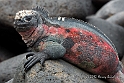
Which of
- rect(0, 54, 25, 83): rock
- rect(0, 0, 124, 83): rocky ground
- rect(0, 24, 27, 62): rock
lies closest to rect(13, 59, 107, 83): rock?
rect(0, 0, 124, 83): rocky ground

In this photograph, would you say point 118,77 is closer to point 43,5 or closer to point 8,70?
point 8,70

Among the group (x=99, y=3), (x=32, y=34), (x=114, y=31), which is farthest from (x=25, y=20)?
(x=99, y=3)

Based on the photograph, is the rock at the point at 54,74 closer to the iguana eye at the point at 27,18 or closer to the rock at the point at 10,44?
the iguana eye at the point at 27,18

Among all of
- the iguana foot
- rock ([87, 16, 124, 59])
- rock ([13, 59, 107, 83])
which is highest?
the iguana foot

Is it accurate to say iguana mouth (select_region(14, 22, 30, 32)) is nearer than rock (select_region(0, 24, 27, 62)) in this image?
Yes

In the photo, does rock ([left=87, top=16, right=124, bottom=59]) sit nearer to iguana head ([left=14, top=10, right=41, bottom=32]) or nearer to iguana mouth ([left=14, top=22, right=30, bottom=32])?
iguana head ([left=14, top=10, right=41, bottom=32])
